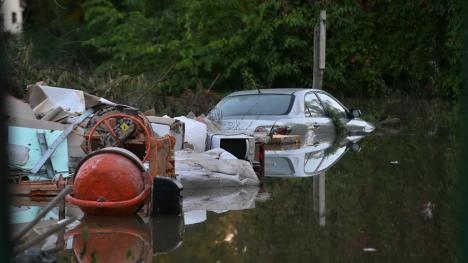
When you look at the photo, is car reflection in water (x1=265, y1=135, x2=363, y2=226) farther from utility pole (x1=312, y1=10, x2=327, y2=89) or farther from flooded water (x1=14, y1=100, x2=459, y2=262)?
utility pole (x1=312, y1=10, x2=327, y2=89)

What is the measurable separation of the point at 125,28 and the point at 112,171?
2357cm

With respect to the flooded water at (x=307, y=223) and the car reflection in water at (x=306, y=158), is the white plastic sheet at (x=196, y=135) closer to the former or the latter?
the car reflection in water at (x=306, y=158)

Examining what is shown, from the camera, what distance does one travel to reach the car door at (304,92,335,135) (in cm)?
1581

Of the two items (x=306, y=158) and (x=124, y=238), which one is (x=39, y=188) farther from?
(x=306, y=158)

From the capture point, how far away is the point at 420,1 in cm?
1972

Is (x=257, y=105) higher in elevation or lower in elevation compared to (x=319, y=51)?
lower

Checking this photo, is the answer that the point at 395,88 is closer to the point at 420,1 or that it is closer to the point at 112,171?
the point at 420,1

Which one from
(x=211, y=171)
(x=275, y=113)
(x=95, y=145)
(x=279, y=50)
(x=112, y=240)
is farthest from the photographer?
(x=279, y=50)

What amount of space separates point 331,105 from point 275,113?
2208mm

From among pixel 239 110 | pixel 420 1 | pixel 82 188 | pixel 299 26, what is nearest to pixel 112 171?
pixel 82 188

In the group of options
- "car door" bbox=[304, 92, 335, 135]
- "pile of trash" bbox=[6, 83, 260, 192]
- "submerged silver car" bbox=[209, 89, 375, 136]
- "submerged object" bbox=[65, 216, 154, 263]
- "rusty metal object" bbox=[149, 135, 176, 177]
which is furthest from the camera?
"car door" bbox=[304, 92, 335, 135]

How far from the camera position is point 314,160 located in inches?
525

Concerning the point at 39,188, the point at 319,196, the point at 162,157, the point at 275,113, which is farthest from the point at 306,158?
the point at 39,188

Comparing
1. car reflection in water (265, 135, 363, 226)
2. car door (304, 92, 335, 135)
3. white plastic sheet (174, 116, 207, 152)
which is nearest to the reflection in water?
car reflection in water (265, 135, 363, 226)
